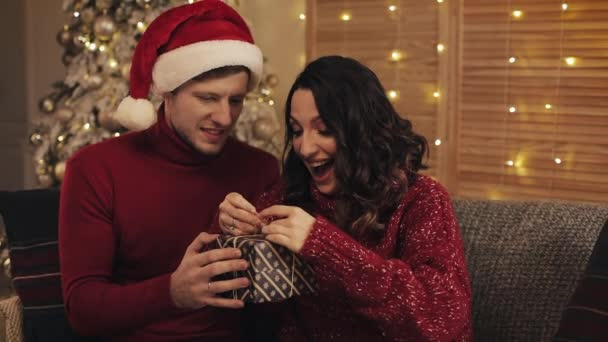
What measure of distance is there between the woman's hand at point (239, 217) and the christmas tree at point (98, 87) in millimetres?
1719

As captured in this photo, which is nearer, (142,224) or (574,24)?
(142,224)

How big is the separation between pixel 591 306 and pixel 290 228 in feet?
1.97

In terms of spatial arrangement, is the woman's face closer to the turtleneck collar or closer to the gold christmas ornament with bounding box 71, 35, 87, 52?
the turtleneck collar

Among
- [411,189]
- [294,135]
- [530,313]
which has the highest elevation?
[294,135]

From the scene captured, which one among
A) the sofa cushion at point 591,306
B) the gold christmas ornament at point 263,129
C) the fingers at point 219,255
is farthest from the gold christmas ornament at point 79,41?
the sofa cushion at point 591,306

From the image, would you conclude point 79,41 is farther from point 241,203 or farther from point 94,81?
point 241,203

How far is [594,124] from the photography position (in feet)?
9.77

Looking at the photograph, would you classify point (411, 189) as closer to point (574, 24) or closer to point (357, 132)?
point (357, 132)

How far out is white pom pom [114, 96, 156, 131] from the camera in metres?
2.17

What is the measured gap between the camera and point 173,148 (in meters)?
2.01

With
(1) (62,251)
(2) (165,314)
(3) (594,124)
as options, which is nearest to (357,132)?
(2) (165,314)

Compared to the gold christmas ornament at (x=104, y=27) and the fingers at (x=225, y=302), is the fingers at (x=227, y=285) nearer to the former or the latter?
the fingers at (x=225, y=302)

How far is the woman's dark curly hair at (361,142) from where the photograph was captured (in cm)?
167

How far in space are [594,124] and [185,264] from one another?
6.33 ft
